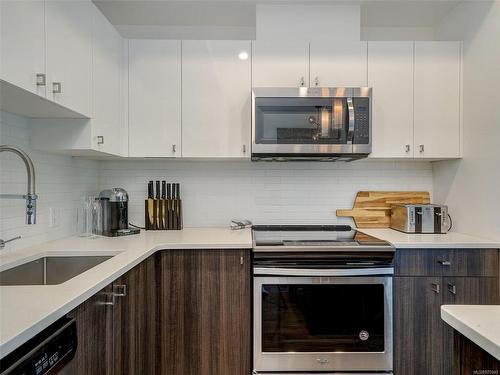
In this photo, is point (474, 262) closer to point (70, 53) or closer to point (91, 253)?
point (91, 253)

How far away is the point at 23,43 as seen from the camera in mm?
1236

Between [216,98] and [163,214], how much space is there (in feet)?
2.98

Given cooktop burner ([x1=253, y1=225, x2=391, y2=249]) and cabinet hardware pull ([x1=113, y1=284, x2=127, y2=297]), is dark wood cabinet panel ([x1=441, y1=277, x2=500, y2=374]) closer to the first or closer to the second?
cooktop burner ([x1=253, y1=225, x2=391, y2=249])

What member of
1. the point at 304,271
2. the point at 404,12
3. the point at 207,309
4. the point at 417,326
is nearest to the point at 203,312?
the point at 207,309

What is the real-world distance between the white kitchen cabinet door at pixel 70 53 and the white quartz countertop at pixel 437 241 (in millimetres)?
1854

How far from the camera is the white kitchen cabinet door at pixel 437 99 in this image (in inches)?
91.0

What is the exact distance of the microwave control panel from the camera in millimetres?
2150

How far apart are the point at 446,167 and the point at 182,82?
196 centimetres

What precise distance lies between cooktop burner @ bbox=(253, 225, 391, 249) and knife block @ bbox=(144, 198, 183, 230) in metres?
0.57

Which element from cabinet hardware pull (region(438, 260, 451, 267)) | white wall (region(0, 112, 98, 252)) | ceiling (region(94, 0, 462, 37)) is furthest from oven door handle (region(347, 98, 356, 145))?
white wall (region(0, 112, 98, 252))

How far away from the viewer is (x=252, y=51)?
2.27 m

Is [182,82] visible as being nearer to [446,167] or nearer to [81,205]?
[81,205]

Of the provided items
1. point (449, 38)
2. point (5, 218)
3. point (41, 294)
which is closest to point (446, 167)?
point (449, 38)

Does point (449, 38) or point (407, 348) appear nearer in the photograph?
point (407, 348)
